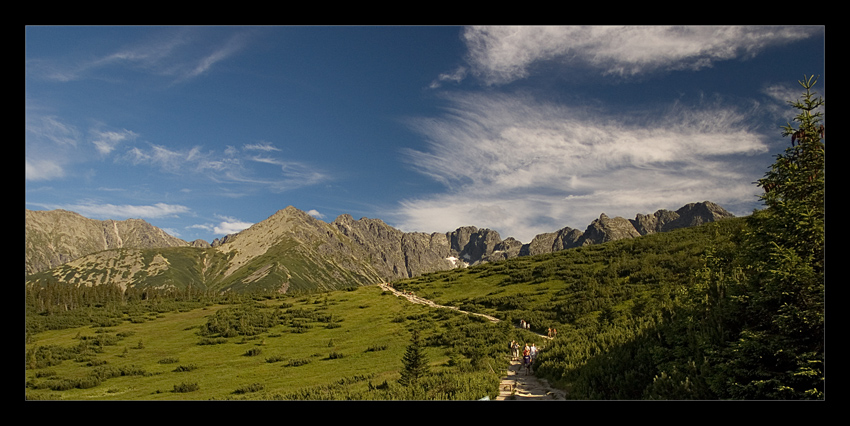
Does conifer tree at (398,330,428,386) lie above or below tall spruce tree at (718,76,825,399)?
below

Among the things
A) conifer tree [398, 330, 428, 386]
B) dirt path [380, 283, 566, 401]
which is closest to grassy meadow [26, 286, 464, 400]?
conifer tree [398, 330, 428, 386]

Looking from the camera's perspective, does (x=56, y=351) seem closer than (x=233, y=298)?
Yes

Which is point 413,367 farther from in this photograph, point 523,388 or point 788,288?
point 788,288

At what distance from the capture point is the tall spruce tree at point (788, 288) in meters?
10.5

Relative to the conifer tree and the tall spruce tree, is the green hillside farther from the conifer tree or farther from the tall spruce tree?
the tall spruce tree

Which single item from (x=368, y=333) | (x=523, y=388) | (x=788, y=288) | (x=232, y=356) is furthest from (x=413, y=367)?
(x=232, y=356)

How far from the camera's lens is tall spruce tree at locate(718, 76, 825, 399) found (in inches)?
413

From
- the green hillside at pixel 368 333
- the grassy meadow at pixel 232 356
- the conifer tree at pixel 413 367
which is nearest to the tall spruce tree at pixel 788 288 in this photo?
the green hillside at pixel 368 333
